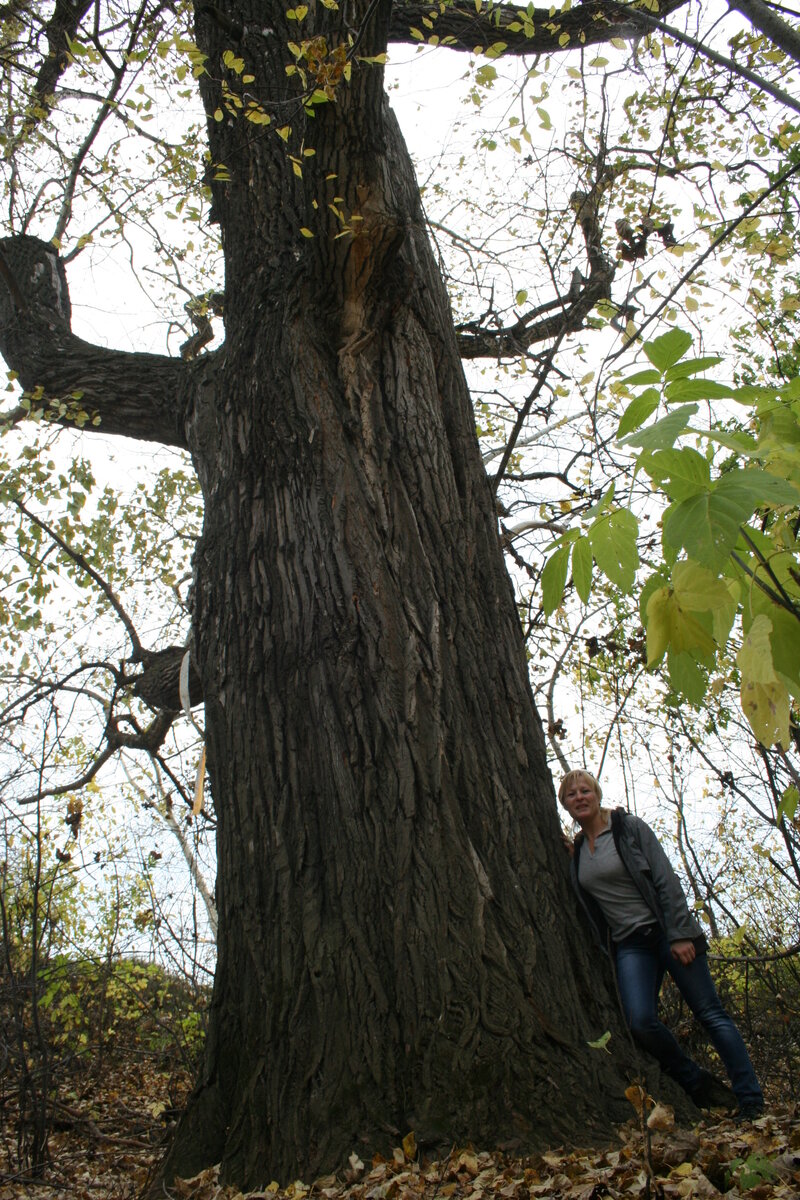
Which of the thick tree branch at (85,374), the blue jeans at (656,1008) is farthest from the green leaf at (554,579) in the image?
the thick tree branch at (85,374)

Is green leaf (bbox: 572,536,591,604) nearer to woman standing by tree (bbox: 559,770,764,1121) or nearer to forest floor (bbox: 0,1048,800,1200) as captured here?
forest floor (bbox: 0,1048,800,1200)

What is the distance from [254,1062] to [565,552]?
2.23 metres

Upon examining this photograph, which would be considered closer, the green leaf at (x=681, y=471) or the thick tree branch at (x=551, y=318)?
the green leaf at (x=681, y=471)

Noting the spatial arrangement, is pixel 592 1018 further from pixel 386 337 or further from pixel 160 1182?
pixel 386 337

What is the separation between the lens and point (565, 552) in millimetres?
1108

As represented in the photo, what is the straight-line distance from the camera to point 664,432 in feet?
2.84

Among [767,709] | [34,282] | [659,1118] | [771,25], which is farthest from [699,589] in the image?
[34,282]

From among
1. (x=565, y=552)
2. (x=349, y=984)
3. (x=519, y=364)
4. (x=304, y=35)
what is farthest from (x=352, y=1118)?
(x=519, y=364)

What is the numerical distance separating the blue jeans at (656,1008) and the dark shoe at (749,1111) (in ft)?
0.05

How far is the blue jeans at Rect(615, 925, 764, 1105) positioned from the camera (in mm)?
2963

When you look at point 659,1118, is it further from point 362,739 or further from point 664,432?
point 664,432

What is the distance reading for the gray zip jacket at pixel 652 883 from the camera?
324 centimetres

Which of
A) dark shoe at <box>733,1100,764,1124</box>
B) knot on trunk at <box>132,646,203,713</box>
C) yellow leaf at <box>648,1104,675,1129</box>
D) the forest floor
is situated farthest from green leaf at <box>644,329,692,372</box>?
knot on trunk at <box>132,646,203,713</box>

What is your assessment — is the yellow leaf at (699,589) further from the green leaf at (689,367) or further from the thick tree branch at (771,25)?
the thick tree branch at (771,25)
